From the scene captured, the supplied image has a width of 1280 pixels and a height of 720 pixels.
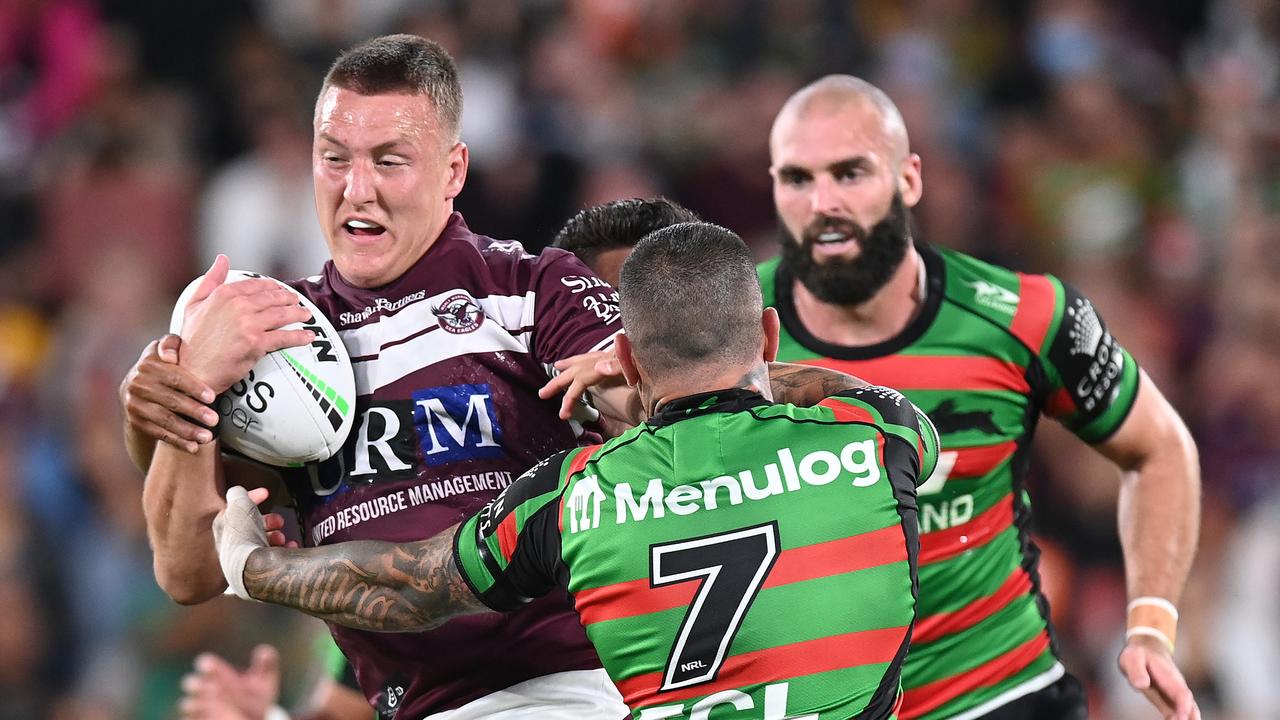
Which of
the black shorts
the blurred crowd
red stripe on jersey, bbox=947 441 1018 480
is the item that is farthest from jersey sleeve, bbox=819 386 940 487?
the blurred crowd

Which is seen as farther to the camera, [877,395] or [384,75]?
[384,75]

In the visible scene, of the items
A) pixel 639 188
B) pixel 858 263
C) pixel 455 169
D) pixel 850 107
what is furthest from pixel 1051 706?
pixel 639 188

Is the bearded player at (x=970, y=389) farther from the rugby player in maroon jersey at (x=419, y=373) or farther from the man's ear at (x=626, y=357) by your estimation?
the man's ear at (x=626, y=357)

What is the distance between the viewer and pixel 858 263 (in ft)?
15.3

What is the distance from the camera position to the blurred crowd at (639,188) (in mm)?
7863

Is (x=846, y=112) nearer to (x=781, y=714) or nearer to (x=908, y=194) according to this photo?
(x=908, y=194)

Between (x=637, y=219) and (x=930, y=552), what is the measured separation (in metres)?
1.22

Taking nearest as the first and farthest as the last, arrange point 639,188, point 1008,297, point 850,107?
point 1008,297 → point 850,107 → point 639,188

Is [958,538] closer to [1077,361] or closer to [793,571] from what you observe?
[1077,361]

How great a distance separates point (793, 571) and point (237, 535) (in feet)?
4.03

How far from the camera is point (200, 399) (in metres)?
3.47

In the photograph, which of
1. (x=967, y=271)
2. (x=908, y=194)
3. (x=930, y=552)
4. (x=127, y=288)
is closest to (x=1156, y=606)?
(x=930, y=552)

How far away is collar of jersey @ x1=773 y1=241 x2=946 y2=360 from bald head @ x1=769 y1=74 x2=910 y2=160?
329 millimetres

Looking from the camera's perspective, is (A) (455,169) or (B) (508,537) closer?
(B) (508,537)
